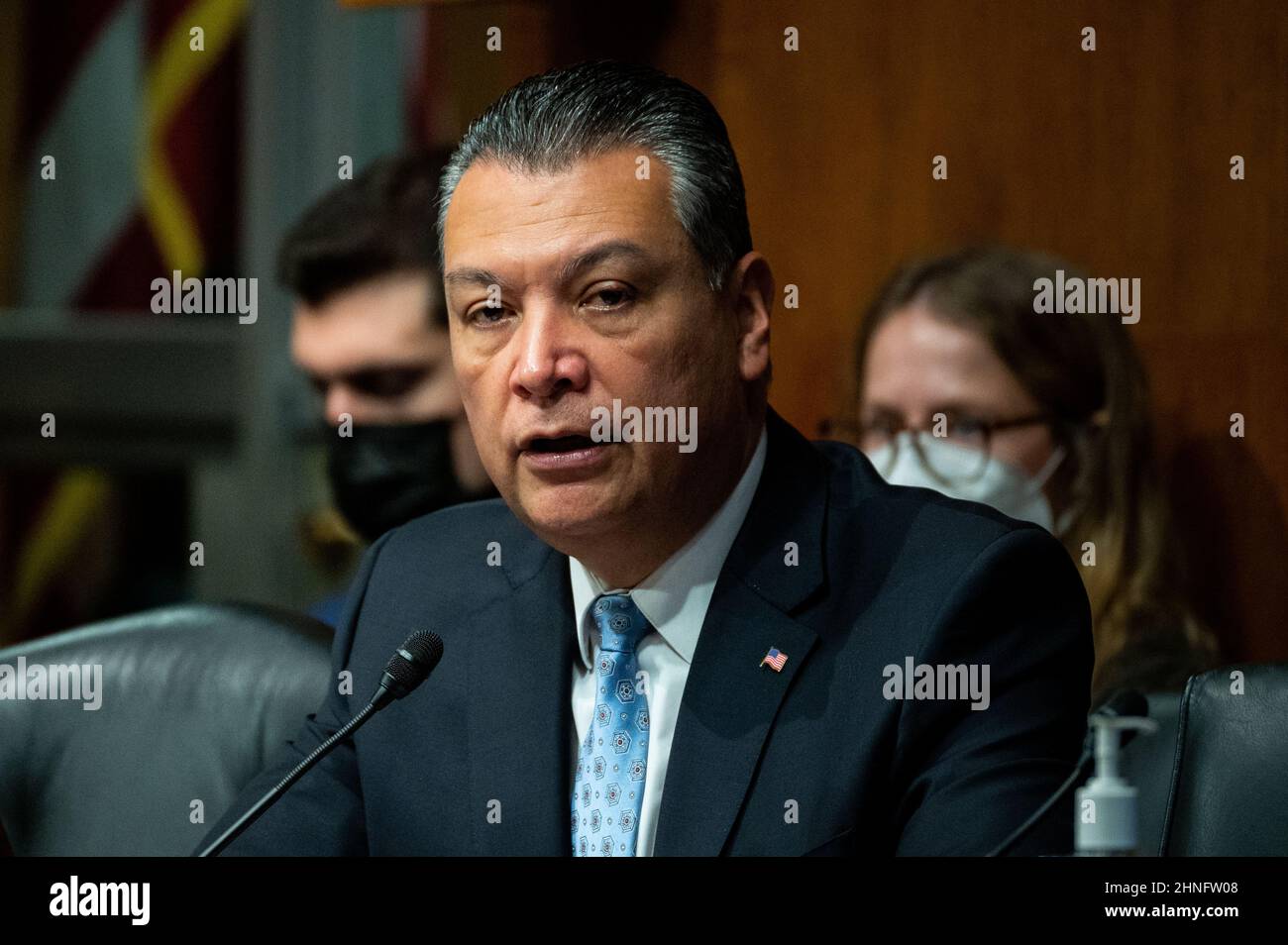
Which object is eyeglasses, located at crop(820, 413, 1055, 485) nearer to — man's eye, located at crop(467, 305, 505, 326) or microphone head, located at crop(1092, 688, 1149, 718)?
man's eye, located at crop(467, 305, 505, 326)

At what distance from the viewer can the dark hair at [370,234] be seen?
2.75m

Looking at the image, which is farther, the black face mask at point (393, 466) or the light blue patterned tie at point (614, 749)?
the black face mask at point (393, 466)

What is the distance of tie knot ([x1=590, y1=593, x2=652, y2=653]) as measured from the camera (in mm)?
1591

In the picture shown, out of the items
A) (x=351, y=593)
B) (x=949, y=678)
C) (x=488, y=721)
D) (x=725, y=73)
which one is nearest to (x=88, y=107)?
(x=725, y=73)

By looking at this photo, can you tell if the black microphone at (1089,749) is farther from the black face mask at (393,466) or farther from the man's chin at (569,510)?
the black face mask at (393,466)

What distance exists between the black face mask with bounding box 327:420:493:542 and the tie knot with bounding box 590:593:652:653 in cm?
105

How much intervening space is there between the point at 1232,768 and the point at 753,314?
69 cm

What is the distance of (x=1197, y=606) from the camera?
8.41 ft

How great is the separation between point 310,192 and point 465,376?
271 cm

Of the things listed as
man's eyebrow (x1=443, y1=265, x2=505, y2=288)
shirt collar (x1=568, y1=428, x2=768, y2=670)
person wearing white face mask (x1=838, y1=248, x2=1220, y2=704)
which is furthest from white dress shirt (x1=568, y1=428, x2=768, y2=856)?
person wearing white face mask (x1=838, y1=248, x2=1220, y2=704)

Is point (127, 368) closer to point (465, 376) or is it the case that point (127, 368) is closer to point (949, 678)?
point (465, 376)

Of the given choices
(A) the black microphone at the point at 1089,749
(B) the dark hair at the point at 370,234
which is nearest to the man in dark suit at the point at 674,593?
(A) the black microphone at the point at 1089,749

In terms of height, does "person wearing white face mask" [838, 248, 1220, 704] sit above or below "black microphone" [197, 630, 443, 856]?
above

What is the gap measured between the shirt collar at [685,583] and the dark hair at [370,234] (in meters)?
1.17
